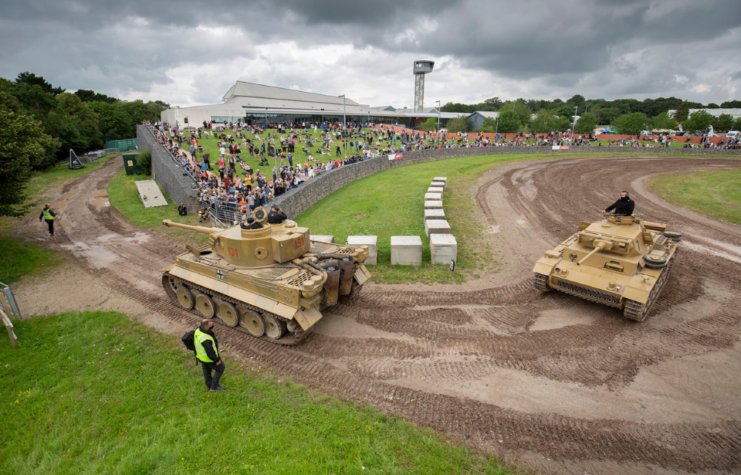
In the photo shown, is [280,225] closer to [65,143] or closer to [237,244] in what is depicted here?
[237,244]

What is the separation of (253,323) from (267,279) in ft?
4.79

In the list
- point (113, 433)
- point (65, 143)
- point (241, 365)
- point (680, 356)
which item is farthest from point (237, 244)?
point (65, 143)

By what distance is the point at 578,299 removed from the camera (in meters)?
9.96

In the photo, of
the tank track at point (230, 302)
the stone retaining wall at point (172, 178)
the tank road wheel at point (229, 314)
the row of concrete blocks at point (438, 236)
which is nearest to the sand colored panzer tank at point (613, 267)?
the row of concrete blocks at point (438, 236)

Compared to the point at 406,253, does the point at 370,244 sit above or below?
above

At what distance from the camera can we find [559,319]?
9.02m

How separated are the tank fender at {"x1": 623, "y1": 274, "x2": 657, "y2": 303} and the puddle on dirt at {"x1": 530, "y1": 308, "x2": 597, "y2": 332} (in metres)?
1.07

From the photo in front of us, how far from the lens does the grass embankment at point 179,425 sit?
5.29 m

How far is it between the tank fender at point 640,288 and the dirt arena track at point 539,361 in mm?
860

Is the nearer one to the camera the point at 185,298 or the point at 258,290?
the point at 258,290

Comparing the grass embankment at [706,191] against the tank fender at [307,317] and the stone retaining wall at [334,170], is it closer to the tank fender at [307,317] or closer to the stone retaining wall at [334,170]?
the stone retaining wall at [334,170]

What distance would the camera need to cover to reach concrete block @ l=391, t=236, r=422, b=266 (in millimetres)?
12242

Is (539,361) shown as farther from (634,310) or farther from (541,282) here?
(541,282)

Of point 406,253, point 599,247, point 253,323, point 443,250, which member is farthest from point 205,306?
point 599,247
